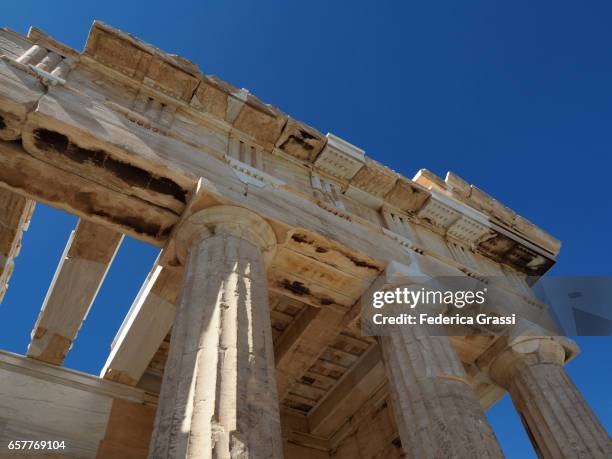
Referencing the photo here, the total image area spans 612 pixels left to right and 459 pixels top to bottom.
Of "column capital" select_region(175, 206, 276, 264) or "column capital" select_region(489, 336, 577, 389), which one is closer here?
"column capital" select_region(175, 206, 276, 264)

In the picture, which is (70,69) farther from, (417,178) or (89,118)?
(417,178)

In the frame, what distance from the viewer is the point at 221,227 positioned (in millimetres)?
6781

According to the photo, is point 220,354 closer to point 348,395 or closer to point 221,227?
point 221,227

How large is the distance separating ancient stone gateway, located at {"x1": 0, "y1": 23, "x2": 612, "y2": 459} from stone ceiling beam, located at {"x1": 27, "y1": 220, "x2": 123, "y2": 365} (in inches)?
1.2

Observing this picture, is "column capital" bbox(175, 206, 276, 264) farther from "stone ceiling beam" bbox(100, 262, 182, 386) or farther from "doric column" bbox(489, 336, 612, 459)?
"doric column" bbox(489, 336, 612, 459)

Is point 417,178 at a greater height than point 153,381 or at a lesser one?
greater

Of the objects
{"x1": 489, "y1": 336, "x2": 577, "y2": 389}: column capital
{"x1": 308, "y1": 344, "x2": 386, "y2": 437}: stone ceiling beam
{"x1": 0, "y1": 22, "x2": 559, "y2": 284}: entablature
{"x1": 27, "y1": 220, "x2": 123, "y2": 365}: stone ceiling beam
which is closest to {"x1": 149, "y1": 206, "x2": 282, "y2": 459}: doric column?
{"x1": 0, "y1": 22, "x2": 559, "y2": 284}: entablature

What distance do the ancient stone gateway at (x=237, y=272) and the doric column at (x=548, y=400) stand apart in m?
0.03

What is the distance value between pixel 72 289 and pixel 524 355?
24.1ft

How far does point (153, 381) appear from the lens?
10539 millimetres

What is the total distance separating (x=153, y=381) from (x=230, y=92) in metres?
5.60

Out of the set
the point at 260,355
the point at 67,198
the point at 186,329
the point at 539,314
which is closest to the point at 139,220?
the point at 67,198

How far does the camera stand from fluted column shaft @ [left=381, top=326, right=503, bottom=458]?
5969 mm

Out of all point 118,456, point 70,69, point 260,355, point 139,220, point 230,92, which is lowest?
point 260,355
